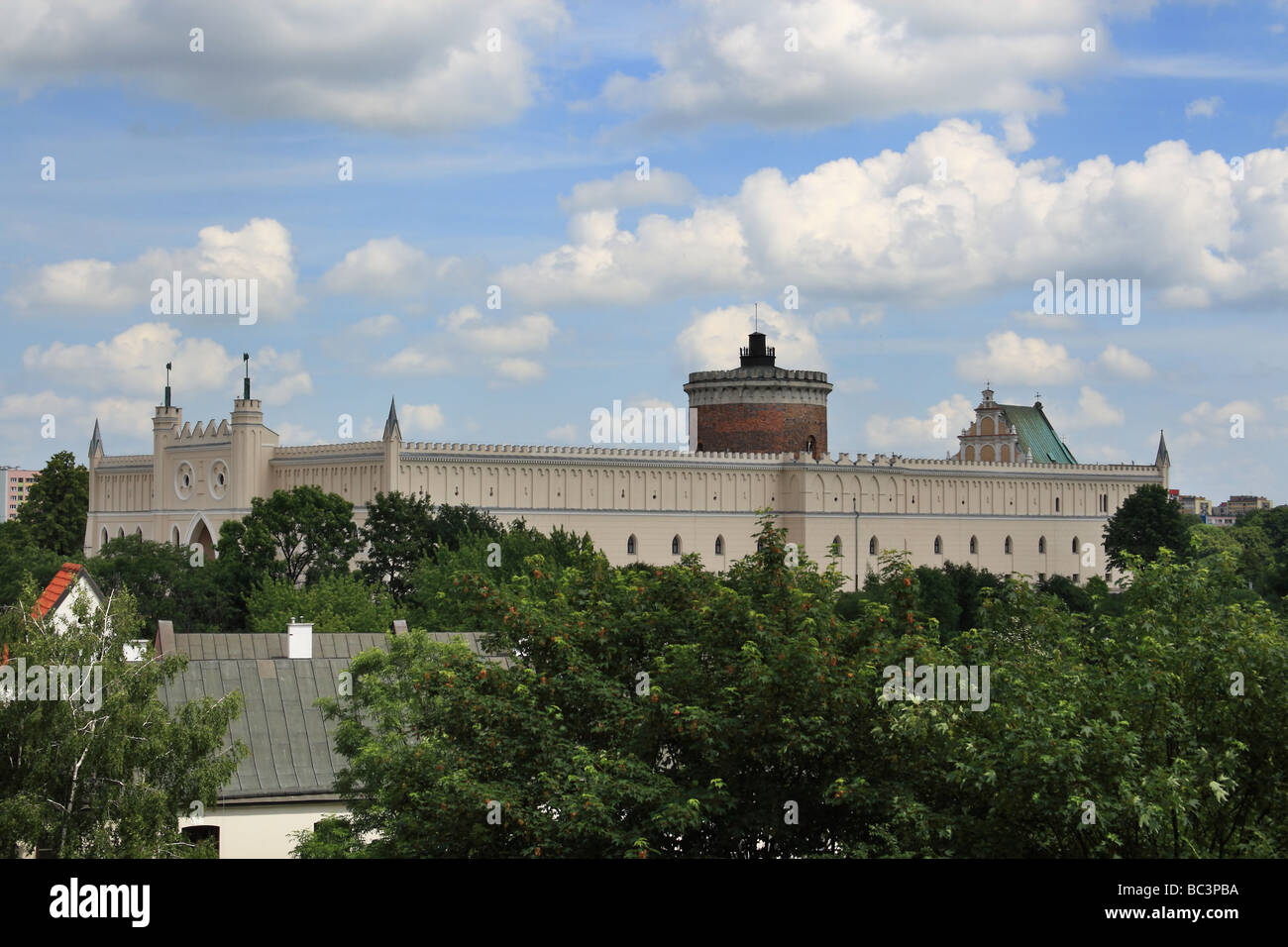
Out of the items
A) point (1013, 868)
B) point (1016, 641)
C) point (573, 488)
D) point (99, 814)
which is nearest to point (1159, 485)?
point (573, 488)

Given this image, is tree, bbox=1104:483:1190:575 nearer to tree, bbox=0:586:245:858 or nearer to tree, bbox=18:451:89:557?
tree, bbox=18:451:89:557

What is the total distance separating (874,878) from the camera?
6.03 m

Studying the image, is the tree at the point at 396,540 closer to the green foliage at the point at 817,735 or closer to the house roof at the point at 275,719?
the house roof at the point at 275,719

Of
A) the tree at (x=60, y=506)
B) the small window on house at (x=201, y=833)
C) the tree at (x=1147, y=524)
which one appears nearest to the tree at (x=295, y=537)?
the tree at (x=60, y=506)

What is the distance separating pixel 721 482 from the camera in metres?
98.6

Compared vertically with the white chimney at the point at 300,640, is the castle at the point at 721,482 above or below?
above

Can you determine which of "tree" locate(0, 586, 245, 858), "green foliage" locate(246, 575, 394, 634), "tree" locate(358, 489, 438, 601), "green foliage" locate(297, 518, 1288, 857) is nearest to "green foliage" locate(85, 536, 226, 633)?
"green foliage" locate(246, 575, 394, 634)

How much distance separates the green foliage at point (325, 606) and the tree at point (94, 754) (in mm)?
32026

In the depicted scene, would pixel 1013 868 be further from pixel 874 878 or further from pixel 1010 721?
pixel 1010 721

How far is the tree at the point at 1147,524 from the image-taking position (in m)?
105

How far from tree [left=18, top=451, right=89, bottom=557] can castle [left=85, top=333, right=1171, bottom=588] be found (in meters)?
1.77

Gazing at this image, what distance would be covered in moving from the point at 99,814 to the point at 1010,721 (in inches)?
374

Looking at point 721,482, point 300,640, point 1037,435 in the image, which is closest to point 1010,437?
point 1037,435

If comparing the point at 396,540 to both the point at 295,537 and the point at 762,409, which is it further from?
the point at 762,409
